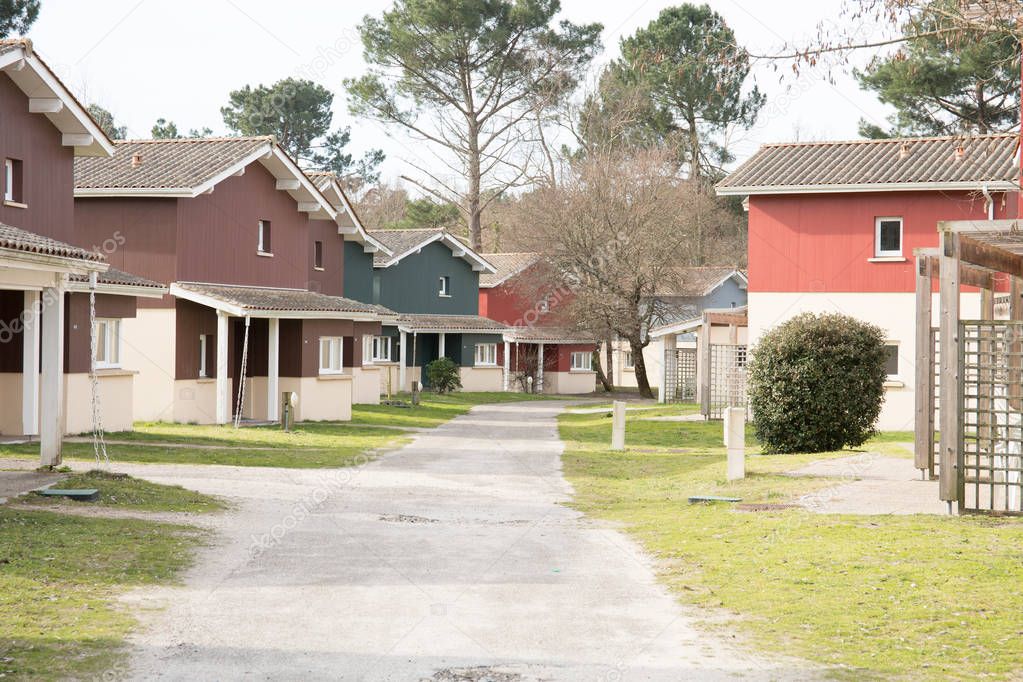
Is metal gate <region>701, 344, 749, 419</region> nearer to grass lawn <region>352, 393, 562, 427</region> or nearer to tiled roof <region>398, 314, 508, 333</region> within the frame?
grass lawn <region>352, 393, 562, 427</region>

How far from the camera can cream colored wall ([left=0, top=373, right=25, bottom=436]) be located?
2172 centimetres

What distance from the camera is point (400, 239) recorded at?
165 feet

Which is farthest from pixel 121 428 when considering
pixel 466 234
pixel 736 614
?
pixel 466 234

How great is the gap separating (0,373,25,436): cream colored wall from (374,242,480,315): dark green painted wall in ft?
85.1

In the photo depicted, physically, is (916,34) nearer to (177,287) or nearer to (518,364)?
(177,287)

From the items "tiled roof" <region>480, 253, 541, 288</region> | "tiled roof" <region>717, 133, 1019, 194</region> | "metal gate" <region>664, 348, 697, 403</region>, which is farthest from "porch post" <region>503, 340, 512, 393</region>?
"tiled roof" <region>717, 133, 1019, 194</region>

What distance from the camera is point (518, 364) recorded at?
55.5 m

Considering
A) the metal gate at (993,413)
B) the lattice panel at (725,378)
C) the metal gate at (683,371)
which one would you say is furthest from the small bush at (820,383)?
the metal gate at (683,371)

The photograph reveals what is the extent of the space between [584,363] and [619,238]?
961 centimetres

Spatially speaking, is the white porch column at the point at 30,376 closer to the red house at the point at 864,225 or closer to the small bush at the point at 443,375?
the red house at the point at 864,225

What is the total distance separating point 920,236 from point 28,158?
20013mm

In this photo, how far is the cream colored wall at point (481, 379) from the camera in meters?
51.2

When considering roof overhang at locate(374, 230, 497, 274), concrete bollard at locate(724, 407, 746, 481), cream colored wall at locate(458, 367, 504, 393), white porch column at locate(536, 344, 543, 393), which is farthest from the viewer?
white porch column at locate(536, 344, 543, 393)

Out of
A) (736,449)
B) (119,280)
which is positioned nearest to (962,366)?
(736,449)
